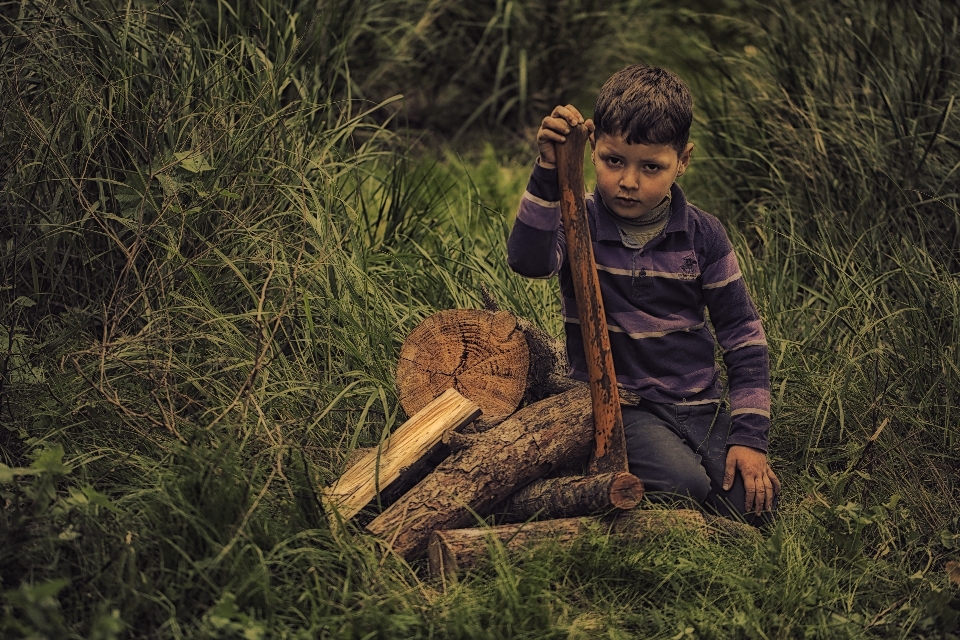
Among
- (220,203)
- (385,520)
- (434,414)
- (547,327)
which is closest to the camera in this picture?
(385,520)

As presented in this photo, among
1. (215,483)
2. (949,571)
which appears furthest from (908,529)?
(215,483)

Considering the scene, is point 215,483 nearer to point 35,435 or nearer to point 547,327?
point 35,435

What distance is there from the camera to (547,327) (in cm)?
384

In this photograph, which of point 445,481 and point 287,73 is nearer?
point 445,481

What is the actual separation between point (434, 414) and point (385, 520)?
34cm

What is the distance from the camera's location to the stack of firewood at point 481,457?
272 cm

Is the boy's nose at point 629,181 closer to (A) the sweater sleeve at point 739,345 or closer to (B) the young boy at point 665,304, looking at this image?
(B) the young boy at point 665,304

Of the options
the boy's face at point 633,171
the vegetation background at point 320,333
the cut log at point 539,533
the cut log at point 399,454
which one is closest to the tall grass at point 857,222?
the vegetation background at point 320,333

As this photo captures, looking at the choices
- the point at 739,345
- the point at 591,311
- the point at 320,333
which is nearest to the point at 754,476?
the point at 739,345

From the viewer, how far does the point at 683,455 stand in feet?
9.92

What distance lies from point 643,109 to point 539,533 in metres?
1.16

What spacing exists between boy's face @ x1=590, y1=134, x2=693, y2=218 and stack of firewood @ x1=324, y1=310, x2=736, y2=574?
46 centimetres

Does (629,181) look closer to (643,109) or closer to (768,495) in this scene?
(643,109)

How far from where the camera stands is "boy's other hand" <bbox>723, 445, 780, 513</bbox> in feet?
9.78
